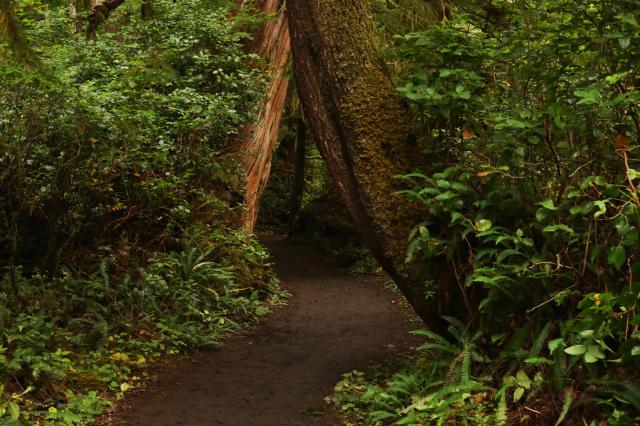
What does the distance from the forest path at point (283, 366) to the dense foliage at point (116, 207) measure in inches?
14.3

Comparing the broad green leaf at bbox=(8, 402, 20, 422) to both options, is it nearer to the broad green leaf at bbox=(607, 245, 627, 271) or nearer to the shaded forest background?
the shaded forest background

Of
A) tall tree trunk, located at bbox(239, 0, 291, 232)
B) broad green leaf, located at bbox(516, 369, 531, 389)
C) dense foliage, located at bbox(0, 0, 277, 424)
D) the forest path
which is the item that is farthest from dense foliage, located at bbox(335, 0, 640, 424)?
tall tree trunk, located at bbox(239, 0, 291, 232)

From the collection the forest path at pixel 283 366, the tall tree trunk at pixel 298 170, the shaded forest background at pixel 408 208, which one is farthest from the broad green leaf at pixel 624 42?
the tall tree trunk at pixel 298 170

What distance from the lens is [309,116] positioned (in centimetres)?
672

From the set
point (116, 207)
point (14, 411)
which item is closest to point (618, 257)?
point (14, 411)

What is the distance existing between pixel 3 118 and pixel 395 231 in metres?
4.87

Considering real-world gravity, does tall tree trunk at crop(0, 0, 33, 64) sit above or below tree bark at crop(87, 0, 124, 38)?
below

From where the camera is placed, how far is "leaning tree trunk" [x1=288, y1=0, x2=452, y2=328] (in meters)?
6.43

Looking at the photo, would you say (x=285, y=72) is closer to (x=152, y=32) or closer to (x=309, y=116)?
(x=152, y=32)

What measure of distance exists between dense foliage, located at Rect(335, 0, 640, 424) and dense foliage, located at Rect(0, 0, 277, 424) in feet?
9.26

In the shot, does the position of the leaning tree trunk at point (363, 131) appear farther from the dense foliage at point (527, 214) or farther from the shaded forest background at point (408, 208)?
the dense foliage at point (527, 214)

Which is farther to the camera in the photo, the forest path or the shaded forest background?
the forest path

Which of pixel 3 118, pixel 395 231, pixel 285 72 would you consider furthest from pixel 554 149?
pixel 285 72

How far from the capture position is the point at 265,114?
12.9 meters
